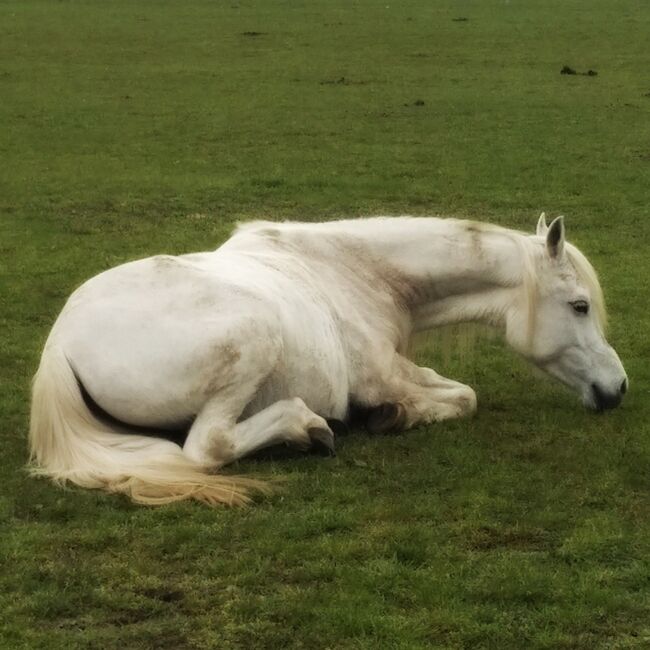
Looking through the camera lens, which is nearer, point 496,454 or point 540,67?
point 496,454

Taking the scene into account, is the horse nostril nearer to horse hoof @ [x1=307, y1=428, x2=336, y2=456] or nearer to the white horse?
the white horse

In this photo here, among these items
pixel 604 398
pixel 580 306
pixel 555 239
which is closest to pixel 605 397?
pixel 604 398

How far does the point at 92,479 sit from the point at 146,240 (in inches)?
256

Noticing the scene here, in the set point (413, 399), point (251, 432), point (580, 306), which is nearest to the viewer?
point (251, 432)

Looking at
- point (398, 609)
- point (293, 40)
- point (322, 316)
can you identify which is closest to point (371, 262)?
point (322, 316)

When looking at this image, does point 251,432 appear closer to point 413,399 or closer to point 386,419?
point 386,419

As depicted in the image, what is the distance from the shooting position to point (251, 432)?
6094mm

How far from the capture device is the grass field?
15.0 ft

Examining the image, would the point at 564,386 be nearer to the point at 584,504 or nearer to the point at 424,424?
the point at 424,424

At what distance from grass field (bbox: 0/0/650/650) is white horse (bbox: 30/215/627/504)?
203mm

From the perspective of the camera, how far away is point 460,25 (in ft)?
112

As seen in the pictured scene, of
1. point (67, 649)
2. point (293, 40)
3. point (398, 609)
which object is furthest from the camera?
point (293, 40)

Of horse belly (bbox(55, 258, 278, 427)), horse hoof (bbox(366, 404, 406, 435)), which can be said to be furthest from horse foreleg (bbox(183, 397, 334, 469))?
horse hoof (bbox(366, 404, 406, 435))

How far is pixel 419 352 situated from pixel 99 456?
112 inches
